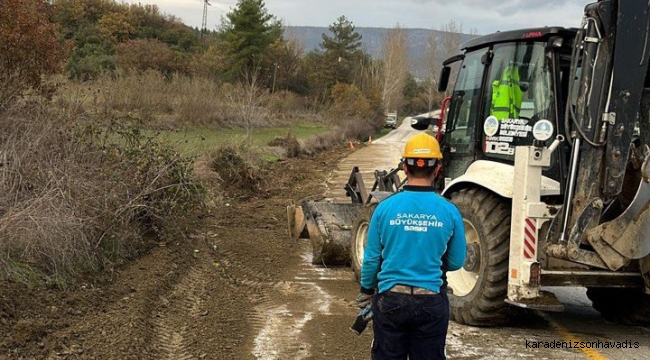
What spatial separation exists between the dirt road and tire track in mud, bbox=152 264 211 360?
1cm

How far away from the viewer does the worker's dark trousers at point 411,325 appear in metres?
3.61

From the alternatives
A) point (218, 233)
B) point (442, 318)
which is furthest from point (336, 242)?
point (442, 318)

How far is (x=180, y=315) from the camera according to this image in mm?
6309

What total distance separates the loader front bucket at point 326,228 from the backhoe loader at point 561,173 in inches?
96.0

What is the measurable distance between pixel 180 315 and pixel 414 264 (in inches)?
134

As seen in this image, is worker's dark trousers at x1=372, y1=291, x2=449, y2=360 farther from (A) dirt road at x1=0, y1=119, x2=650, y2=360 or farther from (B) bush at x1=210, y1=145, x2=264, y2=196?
(B) bush at x1=210, y1=145, x2=264, y2=196

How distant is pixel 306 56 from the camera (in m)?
86.9

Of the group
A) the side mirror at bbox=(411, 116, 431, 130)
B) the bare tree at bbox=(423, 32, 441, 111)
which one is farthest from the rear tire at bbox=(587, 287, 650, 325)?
the bare tree at bbox=(423, 32, 441, 111)

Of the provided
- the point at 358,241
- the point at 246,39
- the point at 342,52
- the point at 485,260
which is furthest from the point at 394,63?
the point at 485,260

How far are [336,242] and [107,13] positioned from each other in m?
61.2

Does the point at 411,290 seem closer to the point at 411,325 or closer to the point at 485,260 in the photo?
the point at 411,325

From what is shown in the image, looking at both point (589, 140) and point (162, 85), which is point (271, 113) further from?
point (589, 140)

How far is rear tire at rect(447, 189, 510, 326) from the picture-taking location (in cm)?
585

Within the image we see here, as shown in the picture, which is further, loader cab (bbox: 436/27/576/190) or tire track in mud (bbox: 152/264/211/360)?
loader cab (bbox: 436/27/576/190)
